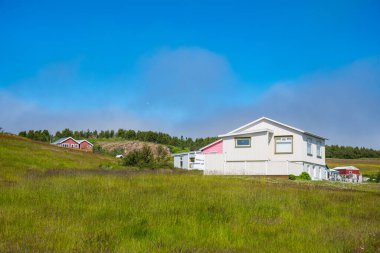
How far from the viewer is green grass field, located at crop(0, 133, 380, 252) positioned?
6.79 metres

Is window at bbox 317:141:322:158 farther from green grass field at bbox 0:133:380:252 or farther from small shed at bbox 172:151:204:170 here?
green grass field at bbox 0:133:380:252

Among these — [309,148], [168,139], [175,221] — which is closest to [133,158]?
[309,148]

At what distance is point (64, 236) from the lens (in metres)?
6.83

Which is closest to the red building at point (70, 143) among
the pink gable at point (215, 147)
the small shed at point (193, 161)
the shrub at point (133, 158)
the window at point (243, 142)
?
the small shed at point (193, 161)

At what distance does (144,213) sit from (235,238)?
8.45 ft

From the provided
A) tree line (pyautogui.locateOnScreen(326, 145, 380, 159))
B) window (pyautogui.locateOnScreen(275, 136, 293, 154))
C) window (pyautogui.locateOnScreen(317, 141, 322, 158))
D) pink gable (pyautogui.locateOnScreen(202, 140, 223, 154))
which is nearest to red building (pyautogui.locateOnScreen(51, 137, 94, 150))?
pink gable (pyautogui.locateOnScreen(202, 140, 223, 154))

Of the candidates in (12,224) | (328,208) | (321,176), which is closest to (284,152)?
(321,176)

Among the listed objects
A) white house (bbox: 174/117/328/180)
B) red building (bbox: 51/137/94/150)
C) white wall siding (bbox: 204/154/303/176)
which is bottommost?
white wall siding (bbox: 204/154/303/176)

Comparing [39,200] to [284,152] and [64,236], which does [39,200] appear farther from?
[284,152]

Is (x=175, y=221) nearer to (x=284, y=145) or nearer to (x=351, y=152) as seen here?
(x=284, y=145)

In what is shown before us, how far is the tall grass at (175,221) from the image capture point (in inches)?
267

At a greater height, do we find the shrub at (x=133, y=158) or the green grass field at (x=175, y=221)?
the shrub at (x=133, y=158)

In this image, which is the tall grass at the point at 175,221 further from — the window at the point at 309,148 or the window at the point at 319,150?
the window at the point at 319,150

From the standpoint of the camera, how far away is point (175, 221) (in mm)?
8547
